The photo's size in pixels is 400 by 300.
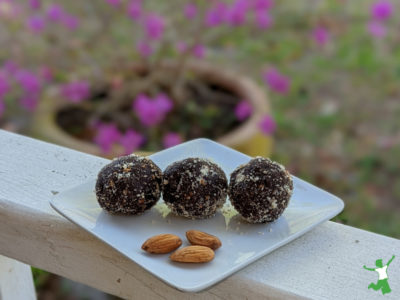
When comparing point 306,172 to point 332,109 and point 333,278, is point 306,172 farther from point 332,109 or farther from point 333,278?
point 333,278

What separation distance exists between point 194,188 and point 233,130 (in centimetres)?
139

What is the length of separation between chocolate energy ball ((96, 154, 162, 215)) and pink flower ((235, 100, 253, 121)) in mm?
1280

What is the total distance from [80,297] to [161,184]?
0.82 meters

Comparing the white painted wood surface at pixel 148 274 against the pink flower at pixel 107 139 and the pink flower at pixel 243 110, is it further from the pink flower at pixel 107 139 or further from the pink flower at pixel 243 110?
the pink flower at pixel 243 110

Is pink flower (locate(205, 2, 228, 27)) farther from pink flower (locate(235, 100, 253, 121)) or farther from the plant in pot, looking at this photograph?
pink flower (locate(235, 100, 253, 121))

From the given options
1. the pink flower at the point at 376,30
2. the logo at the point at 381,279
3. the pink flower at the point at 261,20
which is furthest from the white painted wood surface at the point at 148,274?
the pink flower at the point at 376,30

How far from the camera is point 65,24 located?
7.04ft

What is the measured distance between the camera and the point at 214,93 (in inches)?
87.5

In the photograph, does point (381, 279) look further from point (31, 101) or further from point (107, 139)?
point (31, 101)

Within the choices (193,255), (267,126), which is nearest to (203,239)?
(193,255)

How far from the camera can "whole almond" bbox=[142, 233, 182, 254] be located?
62 cm

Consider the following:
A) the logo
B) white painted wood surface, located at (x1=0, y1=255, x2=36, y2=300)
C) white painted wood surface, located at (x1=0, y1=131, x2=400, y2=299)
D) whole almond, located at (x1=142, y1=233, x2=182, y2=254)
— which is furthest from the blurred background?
the logo

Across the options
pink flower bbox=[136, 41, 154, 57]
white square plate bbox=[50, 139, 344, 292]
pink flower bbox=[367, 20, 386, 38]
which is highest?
pink flower bbox=[367, 20, 386, 38]

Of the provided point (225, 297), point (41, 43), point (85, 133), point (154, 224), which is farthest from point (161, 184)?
point (41, 43)
